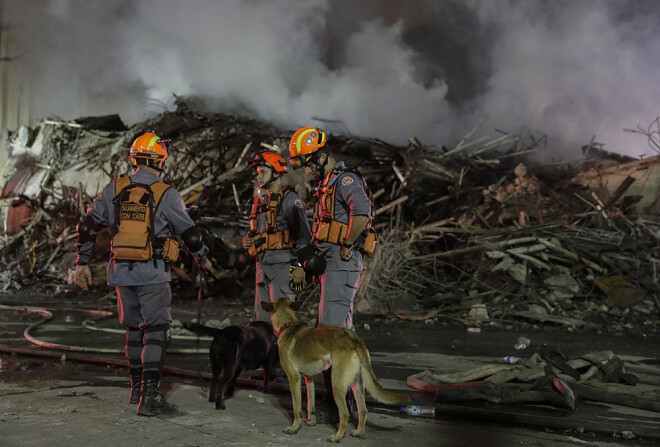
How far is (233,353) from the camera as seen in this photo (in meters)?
5.11

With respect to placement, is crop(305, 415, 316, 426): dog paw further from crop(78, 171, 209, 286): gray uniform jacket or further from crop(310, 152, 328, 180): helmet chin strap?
crop(310, 152, 328, 180): helmet chin strap

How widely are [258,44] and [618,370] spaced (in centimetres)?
1623

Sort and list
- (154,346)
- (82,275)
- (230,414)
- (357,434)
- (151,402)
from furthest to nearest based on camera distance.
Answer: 1. (82,275)
2. (154,346)
3. (230,414)
4. (151,402)
5. (357,434)

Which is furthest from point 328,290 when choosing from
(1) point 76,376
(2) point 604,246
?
(2) point 604,246

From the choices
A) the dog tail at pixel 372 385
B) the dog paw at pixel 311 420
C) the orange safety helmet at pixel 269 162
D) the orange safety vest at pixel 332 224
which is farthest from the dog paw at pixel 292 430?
the orange safety helmet at pixel 269 162

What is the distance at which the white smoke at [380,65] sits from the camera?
19.0 m

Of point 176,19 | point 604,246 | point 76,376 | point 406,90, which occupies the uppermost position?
point 176,19

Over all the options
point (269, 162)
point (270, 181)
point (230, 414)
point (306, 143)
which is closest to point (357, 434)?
point (230, 414)

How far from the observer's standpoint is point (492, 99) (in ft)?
66.1

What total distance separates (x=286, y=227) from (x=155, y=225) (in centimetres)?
166

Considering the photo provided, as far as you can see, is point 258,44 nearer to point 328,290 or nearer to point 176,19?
point 176,19

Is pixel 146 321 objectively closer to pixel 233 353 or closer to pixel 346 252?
pixel 233 353

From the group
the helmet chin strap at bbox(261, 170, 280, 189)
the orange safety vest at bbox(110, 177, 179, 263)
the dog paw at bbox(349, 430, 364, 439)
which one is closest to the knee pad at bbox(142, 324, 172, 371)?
A: the orange safety vest at bbox(110, 177, 179, 263)

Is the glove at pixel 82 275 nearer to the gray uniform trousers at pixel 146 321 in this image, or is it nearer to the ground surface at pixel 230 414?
the gray uniform trousers at pixel 146 321
